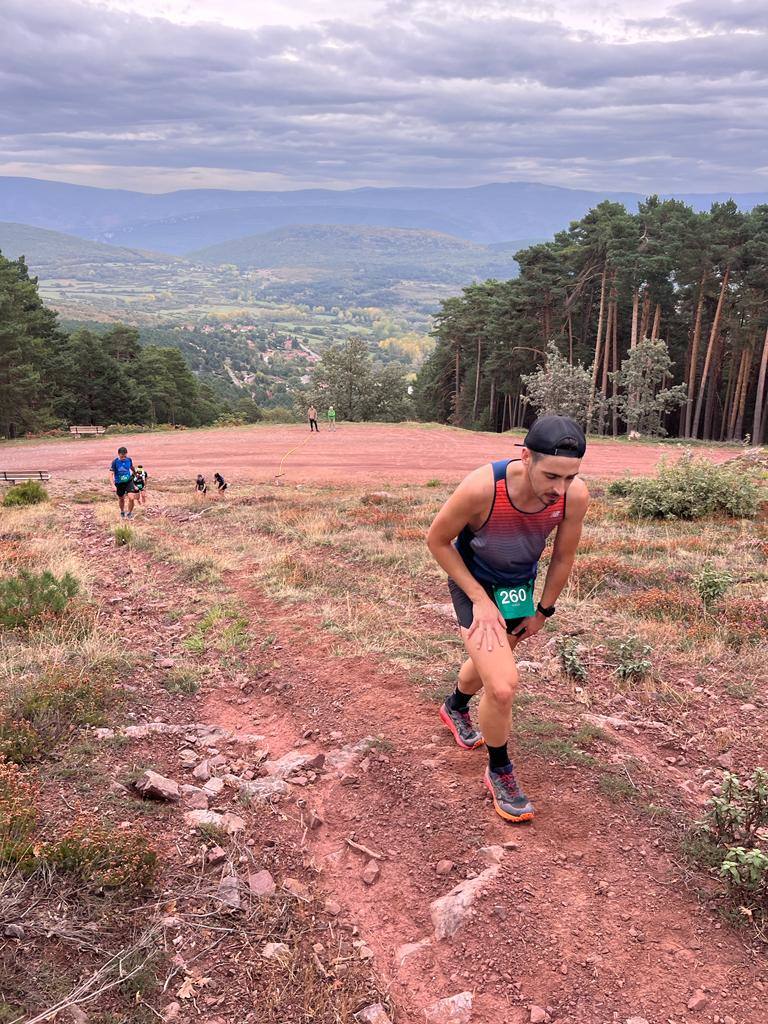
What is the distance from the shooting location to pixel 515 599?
13.0 ft

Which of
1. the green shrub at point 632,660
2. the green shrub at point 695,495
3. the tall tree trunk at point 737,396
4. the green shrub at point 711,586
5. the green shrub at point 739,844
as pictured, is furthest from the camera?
the tall tree trunk at point 737,396

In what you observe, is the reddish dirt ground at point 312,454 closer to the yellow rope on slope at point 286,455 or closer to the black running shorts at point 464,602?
the yellow rope on slope at point 286,455

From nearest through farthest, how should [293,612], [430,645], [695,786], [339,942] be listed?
[339,942] → [695,786] → [430,645] → [293,612]

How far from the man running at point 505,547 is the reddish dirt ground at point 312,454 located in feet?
56.5

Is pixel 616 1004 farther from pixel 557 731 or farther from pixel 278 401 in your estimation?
pixel 278 401

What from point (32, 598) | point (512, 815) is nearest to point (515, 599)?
point (512, 815)

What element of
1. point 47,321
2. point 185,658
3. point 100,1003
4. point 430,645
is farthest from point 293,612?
point 47,321

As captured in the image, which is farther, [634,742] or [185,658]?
[185,658]

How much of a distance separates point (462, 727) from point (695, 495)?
405 inches

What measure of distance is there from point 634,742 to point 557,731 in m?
0.56

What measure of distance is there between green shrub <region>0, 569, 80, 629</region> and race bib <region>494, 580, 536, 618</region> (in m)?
5.11

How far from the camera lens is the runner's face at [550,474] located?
3.30 metres

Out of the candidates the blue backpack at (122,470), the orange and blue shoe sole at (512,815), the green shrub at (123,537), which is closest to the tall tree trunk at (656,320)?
the blue backpack at (122,470)

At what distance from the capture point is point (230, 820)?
12.8 feet
